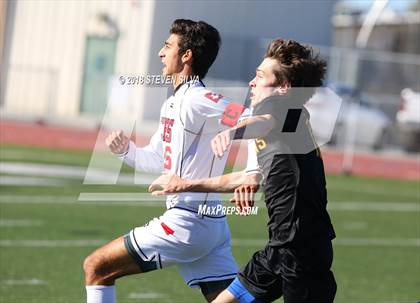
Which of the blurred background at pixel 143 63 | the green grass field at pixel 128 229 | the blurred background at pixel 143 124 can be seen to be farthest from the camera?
the blurred background at pixel 143 63

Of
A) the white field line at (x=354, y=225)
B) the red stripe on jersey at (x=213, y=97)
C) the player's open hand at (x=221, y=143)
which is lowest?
the white field line at (x=354, y=225)

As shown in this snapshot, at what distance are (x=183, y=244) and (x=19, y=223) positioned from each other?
699cm

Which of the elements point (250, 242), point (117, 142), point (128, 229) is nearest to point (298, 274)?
point (117, 142)

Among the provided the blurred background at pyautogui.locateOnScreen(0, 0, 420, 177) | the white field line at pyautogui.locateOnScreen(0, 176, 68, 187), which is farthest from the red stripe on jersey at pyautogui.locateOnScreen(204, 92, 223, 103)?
the blurred background at pyautogui.locateOnScreen(0, 0, 420, 177)

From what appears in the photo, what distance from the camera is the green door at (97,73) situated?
2983 cm

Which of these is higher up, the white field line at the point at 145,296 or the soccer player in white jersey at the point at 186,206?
the soccer player in white jersey at the point at 186,206

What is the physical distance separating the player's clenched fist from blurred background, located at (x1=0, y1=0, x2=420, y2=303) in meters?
1.71

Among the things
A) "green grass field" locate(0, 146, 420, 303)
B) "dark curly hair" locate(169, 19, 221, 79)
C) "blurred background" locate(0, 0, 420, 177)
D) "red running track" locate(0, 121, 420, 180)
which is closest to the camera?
"dark curly hair" locate(169, 19, 221, 79)

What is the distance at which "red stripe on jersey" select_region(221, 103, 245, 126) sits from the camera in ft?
18.5

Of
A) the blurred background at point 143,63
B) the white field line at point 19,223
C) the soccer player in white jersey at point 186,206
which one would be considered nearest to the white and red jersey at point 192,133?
the soccer player in white jersey at point 186,206

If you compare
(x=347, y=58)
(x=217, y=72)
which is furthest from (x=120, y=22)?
(x=347, y=58)

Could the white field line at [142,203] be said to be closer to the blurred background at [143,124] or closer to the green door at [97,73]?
the blurred background at [143,124]

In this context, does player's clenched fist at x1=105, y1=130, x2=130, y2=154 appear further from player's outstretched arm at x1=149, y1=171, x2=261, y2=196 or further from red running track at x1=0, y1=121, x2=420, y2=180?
red running track at x1=0, y1=121, x2=420, y2=180

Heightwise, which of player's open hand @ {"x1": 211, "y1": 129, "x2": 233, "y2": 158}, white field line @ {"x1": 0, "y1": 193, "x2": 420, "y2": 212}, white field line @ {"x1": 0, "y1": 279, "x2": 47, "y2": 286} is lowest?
white field line @ {"x1": 0, "y1": 193, "x2": 420, "y2": 212}
